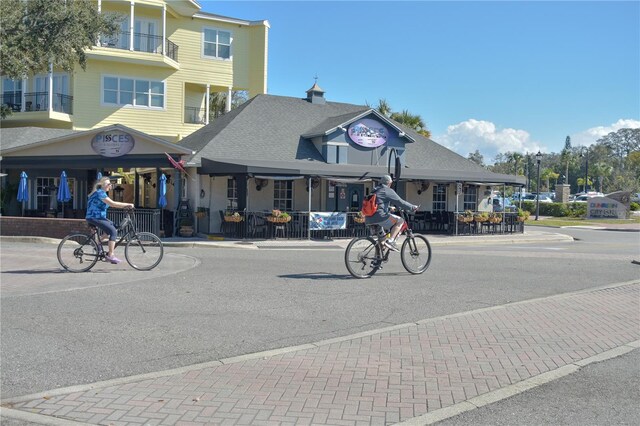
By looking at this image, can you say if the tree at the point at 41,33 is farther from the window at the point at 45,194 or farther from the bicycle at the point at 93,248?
the bicycle at the point at 93,248

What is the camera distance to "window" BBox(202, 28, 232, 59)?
108 ft

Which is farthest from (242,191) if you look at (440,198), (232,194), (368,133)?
(440,198)

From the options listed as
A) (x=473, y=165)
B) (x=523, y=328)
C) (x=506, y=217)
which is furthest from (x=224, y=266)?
(x=473, y=165)

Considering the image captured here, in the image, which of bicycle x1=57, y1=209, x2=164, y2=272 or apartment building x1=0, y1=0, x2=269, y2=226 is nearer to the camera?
bicycle x1=57, y1=209, x2=164, y2=272

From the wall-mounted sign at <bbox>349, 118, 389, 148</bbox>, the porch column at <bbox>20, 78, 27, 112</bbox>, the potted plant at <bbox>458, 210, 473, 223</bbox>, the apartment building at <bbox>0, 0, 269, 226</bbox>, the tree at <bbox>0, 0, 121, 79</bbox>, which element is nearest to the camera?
the tree at <bbox>0, 0, 121, 79</bbox>

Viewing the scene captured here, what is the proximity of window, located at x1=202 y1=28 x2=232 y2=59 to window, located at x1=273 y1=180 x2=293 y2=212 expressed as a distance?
40.1 feet

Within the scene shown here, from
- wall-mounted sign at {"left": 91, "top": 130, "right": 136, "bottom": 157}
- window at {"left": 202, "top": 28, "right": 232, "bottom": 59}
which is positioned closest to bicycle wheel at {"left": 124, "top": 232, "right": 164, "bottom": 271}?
wall-mounted sign at {"left": 91, "top": 130, "right": 136, "bottom": 157}

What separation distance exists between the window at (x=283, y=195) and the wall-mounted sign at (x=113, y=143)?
599 centimetres

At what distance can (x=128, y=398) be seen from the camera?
189 inches

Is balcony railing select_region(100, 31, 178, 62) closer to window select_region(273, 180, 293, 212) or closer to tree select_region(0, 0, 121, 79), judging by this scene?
tree select_region(0, 0, 121, 79)

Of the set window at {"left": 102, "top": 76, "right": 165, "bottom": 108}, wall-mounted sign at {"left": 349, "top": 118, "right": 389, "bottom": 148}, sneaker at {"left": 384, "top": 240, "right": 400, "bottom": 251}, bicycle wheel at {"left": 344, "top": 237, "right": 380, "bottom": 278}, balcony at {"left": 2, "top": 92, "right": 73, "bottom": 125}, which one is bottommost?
bicycle wheel at {"left": 344, "top": 237, "right": 380, "bottom": 278}

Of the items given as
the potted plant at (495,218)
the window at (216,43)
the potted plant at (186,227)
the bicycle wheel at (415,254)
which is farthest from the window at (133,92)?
the bicycle wheel at (415,254)

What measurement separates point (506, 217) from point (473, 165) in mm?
4574

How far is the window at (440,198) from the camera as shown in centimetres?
2841
